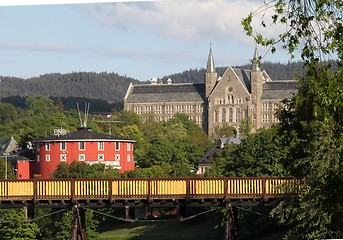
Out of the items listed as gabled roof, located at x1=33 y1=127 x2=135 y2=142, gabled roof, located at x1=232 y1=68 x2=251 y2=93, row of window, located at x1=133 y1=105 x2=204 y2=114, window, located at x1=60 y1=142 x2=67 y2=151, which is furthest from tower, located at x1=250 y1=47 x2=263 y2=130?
window, located at x1=60 y1=142 x2=67 y2=151

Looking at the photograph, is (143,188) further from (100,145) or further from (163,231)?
(100,145)

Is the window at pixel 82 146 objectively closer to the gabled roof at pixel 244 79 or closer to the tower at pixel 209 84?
the tower at pixel 209 84

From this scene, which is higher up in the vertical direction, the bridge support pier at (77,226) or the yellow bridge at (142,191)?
the yellow bridge at (142,191)

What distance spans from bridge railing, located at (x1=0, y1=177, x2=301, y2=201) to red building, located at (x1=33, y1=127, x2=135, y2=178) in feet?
214

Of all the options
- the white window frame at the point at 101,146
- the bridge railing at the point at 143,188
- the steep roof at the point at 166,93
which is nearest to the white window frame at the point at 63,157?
the white window frame at the point at 101,146

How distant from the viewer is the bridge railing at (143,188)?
31812 millimetres

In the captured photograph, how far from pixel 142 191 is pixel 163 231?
3240 cm

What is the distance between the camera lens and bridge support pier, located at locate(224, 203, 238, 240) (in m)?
31.7

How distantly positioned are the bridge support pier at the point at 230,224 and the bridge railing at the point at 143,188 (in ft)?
1.25

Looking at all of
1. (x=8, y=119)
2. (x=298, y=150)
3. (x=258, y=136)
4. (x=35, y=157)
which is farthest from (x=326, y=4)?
(x=8, y=119)

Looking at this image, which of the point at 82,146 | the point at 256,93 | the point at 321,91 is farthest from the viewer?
the point at 256,93

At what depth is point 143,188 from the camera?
105ft

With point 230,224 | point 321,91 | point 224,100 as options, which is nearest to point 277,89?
point 224,100

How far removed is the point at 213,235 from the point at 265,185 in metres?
29.9
